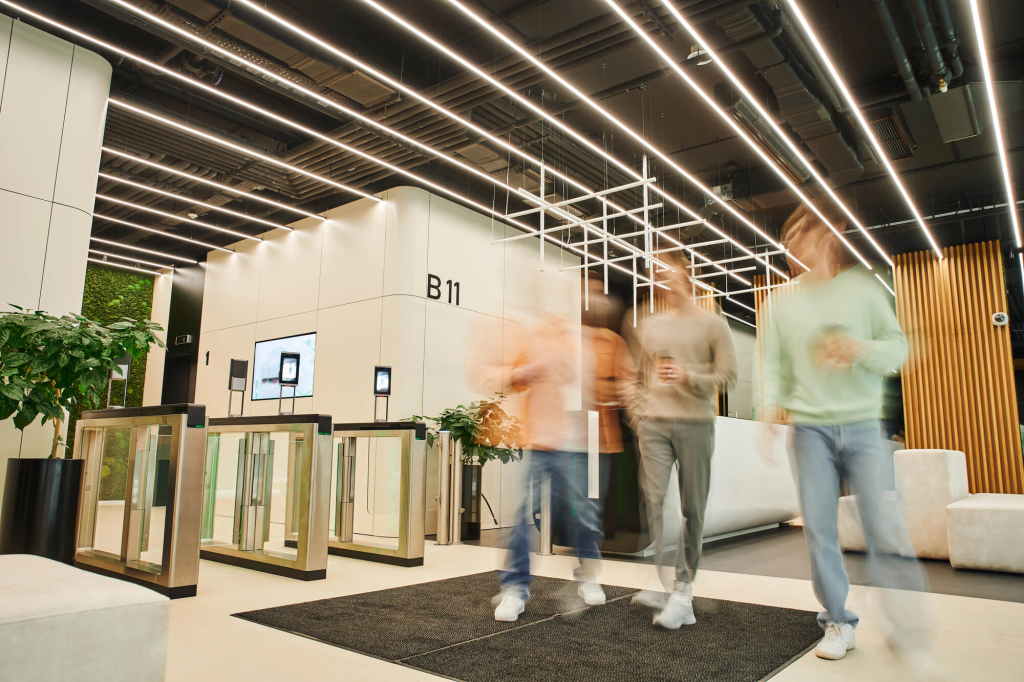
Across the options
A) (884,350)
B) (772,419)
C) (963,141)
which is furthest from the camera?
(963,141)

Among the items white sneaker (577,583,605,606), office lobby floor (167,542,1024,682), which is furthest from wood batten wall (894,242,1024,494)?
white sneaker (577,583,605,606)

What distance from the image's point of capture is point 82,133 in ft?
15.8

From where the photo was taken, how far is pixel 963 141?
6.67 metres

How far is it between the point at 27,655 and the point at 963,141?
8.23m

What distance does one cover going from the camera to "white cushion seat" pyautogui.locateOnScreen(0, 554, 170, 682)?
1184 millimetres

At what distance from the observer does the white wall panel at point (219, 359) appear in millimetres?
8688

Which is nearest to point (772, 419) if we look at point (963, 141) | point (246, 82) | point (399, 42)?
point (399, 42)

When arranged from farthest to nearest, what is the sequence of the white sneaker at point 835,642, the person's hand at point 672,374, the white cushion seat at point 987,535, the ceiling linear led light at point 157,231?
the ceiling linear led light at point 157,231 < the white cushion seat at point 987,535 < the person's hand at point 672,374 < the white sneaker at point 835,642

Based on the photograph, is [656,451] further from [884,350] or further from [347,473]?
[347,473]

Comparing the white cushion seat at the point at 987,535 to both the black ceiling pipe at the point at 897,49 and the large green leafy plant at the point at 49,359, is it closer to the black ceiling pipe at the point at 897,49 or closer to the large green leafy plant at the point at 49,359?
the black ceiling pipe at the point at 897,49

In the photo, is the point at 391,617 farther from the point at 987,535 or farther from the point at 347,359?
the point at 347,359

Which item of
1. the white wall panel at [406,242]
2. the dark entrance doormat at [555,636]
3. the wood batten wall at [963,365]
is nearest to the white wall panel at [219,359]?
the white wall panel at [406,242]

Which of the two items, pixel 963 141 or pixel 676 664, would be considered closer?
pixel 676 664

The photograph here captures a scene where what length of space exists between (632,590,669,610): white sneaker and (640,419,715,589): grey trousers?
0.36 m
